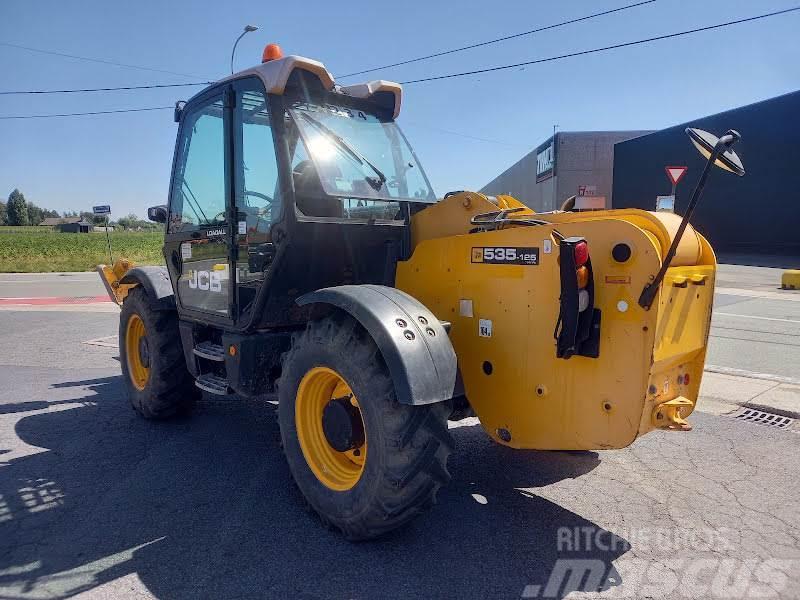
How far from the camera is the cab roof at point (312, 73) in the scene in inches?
140

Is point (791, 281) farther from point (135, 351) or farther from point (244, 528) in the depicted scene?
point (244, 528)

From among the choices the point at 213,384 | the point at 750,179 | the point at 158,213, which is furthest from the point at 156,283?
the point at 750,179

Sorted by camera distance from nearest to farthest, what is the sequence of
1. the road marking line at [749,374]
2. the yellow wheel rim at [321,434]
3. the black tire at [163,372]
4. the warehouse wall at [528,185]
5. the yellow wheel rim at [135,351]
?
the yellow wheel rim at [321,434]
the black tire at [163,372]
the yellow wheel rim at [135,351]
the road marking line at [749,374]
the warehouse wall at [528,185]

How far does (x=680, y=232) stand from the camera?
8.25 feet

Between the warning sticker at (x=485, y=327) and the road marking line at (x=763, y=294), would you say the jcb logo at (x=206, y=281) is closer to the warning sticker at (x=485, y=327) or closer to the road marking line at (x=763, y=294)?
the warning sticker at (x=485, y=327)

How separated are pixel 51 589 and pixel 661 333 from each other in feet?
9.95

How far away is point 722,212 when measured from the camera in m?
24.8

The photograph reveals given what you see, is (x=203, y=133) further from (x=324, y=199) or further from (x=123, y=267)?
(x=123, y=267)

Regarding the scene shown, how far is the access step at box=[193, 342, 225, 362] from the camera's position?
13.4 ft

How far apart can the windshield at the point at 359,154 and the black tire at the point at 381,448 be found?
102 centimetres

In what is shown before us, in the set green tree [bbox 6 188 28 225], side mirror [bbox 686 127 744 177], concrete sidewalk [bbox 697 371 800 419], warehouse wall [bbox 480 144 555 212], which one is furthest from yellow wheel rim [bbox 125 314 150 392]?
green tree [bbox 6 188 28 225]

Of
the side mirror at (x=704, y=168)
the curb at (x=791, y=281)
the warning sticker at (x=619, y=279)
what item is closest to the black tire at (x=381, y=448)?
the warning sticker at (x=619, y=279)

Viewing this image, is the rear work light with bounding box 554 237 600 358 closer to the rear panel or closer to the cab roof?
the rear panel

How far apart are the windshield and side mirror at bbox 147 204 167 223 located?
6.18 feet
